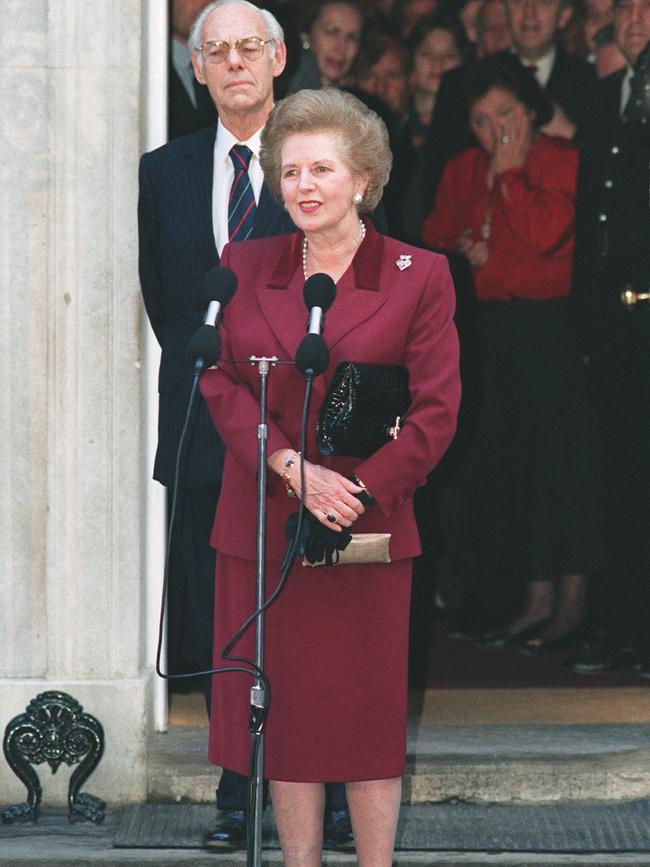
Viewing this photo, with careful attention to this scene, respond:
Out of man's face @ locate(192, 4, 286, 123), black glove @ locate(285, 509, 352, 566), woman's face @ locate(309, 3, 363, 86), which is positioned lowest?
black glove @ locate(285, 509, 352, 566)

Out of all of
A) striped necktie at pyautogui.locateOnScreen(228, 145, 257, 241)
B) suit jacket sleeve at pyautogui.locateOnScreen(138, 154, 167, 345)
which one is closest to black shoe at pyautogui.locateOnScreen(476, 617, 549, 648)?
suit jacket sleeve at pyautogui.locateOnScreen(138, 154, 167, 345)

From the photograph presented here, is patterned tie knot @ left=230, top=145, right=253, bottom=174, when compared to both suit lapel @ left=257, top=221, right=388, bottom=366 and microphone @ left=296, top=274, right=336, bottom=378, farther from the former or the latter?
microphone @ left=296, top=274, right=336, bottom=378

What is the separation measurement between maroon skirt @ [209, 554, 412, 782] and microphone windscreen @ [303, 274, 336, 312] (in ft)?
2.05

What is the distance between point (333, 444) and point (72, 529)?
1703 mm

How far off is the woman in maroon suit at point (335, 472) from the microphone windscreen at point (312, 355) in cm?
33

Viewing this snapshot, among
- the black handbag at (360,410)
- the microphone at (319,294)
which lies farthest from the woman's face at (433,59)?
the microphone at (319,294)

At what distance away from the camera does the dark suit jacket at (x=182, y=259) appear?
505 cm

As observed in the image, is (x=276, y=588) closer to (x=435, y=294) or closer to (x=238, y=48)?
(x=435, y=294)

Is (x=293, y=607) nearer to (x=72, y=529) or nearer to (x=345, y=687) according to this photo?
(x=345, y=687)

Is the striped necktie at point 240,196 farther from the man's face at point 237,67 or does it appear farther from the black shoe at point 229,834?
the black shoe at point 229,834

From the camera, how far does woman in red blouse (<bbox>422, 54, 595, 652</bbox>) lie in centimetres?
736

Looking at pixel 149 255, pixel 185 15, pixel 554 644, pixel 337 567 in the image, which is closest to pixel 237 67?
pixel 149 255

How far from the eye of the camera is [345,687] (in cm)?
423

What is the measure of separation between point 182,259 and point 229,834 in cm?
163
